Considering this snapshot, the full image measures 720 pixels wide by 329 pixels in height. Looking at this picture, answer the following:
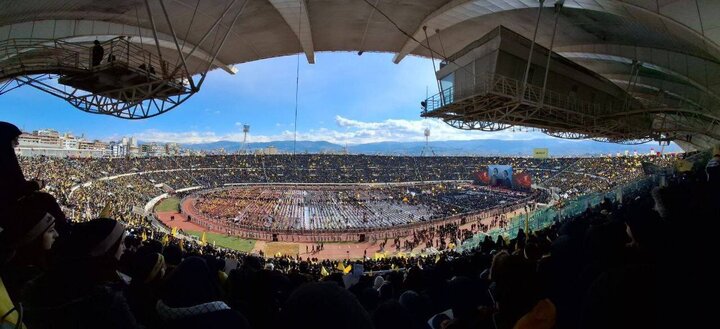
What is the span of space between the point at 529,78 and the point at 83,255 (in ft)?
39.1

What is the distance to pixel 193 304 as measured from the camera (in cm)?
166

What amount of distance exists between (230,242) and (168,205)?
2195 centimetres

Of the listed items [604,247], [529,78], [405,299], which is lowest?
[405,299]

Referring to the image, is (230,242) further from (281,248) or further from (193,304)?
(193,304)

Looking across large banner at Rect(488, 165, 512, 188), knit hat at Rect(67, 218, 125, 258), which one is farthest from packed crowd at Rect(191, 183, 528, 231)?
knit hat at Rect(67, 218, 125, 258)

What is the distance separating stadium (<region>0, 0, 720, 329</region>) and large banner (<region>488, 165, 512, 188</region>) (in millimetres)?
28824

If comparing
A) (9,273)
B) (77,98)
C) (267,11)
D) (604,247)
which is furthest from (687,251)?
(267,11)

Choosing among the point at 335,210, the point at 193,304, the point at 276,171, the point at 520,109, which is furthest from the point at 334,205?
the point at 193,304

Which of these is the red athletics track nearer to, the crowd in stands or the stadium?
the stadium

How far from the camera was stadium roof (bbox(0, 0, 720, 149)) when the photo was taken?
32.9 ft

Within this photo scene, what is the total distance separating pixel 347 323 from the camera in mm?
954

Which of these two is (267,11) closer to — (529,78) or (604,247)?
(529,78)

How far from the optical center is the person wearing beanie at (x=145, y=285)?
233cm

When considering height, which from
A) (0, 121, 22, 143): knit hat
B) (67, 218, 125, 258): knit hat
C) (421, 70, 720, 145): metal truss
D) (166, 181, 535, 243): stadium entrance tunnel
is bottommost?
(166, 181, 535, 243): stadium entrance tunnel
